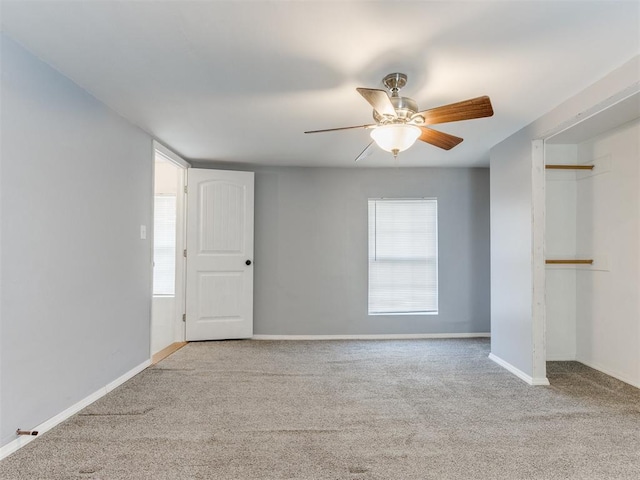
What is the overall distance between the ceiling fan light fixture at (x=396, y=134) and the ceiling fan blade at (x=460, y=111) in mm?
110

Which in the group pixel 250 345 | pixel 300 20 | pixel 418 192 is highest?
pixel 300 20

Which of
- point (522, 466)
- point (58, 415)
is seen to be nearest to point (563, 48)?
point (522, 466)

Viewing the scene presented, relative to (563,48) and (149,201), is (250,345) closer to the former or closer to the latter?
(149,201)

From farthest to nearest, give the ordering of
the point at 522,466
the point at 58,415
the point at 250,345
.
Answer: the point at 250,345, the point at 58,415, the point at 522,466

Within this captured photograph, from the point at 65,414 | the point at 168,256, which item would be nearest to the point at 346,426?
the point at 65,414

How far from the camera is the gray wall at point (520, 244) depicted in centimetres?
299

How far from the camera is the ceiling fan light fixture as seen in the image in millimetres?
2109

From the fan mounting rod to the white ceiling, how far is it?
48mm

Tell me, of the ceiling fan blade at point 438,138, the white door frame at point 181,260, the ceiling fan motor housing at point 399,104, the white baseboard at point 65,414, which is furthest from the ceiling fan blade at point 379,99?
the white door frame at point 181,260

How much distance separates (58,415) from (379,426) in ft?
6.47

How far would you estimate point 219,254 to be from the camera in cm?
438

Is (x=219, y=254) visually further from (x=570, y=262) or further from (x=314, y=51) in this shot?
(x=570, y=262)

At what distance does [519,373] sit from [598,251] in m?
1.37

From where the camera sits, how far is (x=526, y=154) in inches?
122
